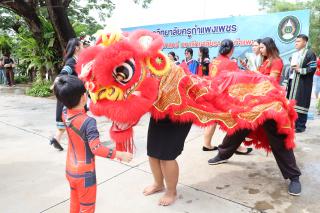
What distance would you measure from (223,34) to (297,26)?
215 centimetres

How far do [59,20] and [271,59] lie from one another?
747 cm

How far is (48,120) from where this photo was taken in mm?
6227

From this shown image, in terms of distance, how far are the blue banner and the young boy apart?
277 inches

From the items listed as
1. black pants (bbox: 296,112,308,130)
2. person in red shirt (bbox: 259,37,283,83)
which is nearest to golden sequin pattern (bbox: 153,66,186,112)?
person in red shirt (bbox: 259,37,283,83)

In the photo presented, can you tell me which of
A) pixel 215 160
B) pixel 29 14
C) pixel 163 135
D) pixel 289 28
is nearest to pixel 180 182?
pixel 215 160

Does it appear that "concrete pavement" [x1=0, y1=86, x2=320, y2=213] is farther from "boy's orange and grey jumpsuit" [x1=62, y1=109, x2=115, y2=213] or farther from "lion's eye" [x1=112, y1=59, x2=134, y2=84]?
"lion's eye" [x1=112, y1=59, x2=134, y2=84]

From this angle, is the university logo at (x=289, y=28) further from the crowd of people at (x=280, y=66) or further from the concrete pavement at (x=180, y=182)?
the concrete pavement at (x=180, y=182)

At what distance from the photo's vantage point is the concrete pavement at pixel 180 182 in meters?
2.78

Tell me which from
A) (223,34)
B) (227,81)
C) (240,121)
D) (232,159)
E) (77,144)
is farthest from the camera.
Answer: (223,34)

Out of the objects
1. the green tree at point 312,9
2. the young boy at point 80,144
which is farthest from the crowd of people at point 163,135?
the green tree at point 312,9

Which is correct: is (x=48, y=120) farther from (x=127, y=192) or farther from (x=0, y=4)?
(x=0, y=4)

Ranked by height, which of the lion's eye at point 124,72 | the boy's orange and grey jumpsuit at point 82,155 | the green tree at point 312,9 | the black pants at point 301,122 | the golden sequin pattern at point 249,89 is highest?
the green tree at point 312,9

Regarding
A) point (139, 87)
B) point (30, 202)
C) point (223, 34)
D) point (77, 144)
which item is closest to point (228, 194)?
point (139, 87)

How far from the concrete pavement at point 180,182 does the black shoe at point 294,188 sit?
55mm
